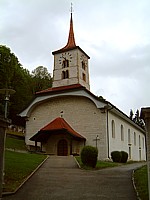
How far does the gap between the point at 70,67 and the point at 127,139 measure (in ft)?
40.8

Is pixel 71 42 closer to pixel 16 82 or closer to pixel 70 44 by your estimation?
pixel 70 44

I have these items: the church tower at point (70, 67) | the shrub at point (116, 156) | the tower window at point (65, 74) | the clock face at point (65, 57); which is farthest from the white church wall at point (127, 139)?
the clock face at point (65, 57)

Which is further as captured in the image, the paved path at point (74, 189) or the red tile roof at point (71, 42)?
the red tile roof at point (71, 42)

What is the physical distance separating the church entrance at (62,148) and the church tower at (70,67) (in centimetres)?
874

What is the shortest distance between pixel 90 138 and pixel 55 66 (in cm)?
1357

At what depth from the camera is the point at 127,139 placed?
127 feet

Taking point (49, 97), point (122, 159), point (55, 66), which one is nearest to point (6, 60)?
point (55, 66)

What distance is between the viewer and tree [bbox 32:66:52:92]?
54.8m

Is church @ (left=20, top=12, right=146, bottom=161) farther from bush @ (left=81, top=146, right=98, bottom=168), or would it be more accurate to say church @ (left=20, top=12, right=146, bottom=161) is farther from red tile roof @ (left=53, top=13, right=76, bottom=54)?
bush @ (left=81, top=146, right=98, bottom=168)

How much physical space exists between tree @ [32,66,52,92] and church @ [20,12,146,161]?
15.3m

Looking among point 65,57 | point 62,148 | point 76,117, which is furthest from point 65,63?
point 62,148

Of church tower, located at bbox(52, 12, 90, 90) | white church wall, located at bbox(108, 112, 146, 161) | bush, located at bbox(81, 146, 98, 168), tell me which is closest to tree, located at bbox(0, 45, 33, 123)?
church tower, located at bbox(52, 12, 90, 90)

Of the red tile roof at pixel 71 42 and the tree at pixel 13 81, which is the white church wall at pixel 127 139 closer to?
the red tile roof at pixel 71 42

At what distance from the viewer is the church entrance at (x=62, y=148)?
3200 cm
